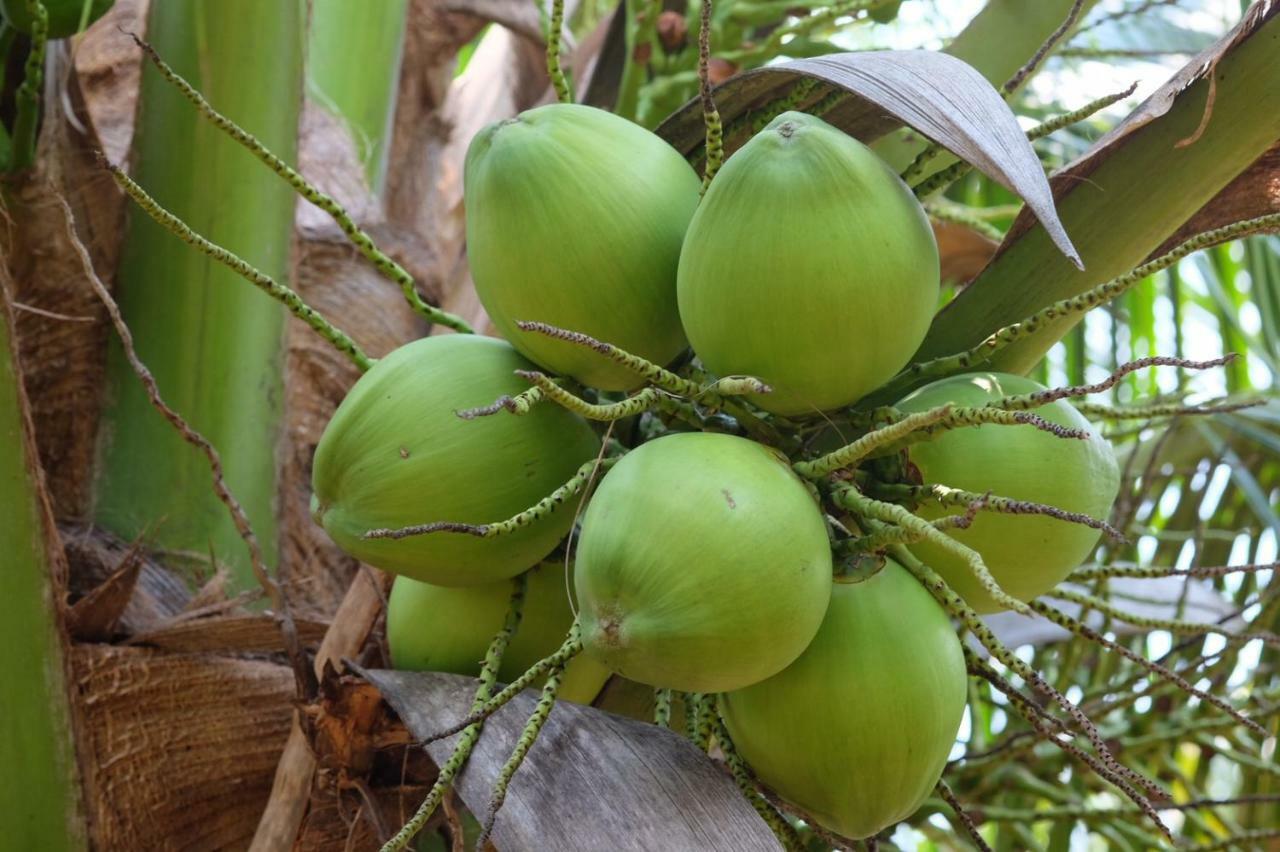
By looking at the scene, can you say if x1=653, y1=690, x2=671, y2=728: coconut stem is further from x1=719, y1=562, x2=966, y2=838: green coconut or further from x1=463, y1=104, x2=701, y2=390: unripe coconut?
x1=463, y1=104, x2=701, y2=390: unripe coconut

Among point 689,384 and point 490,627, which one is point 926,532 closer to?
point 689,384

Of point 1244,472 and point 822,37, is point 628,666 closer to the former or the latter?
point 822,37

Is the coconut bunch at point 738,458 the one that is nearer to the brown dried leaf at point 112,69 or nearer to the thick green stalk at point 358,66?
the thick green stalk at point 358,66

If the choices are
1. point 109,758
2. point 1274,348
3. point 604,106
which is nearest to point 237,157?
point 604,106

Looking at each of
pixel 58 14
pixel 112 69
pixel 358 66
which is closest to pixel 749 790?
pixel 58 14

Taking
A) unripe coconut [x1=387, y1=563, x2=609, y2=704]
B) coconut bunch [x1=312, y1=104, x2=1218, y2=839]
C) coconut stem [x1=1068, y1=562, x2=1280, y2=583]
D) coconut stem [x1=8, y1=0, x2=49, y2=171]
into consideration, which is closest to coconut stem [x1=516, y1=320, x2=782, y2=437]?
coconut bunch [x1=312, y1=104, x2=1218, y2=839]

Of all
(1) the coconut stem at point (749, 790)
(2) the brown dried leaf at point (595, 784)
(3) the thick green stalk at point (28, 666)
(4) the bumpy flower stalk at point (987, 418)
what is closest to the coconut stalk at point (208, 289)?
(3) the thick green stalk at point (28, 666)
